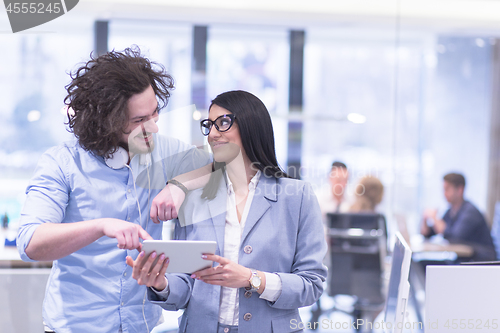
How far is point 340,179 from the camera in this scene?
12.8 ft

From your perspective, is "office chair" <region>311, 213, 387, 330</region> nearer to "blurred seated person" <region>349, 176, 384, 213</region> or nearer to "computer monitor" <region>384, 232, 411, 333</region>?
"blurred seated person" <region>349, 176, 384, 213</region>

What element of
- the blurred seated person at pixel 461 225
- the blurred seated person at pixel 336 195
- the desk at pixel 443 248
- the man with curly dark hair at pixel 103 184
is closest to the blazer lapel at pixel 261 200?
the man with curly dark hair at pixel 103 184

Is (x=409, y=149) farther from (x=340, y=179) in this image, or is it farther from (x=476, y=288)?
(x=476, y=288)

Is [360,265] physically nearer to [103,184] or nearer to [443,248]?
[443,248]

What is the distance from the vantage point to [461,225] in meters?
3.74

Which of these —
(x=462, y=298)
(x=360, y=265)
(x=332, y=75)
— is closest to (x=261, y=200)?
(x=462, y=298)

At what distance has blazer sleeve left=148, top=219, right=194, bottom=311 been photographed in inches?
47.1

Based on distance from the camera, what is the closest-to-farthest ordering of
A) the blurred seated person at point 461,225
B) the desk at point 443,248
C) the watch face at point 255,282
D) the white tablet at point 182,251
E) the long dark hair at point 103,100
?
1. the white tablet at point 182,251
2. the watch face at point 255,282
3. the long dark hair at point 103,100
4. the desk at point 443,248
5. the blurred seated person at point 461,225

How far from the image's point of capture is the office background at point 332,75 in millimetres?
3389

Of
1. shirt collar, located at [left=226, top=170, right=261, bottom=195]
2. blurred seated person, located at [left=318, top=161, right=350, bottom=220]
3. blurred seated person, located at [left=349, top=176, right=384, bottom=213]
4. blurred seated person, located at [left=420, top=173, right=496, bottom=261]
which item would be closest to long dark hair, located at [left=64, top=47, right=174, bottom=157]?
shirt collar, located at [left=226, top=170, right=261, bottom=195]

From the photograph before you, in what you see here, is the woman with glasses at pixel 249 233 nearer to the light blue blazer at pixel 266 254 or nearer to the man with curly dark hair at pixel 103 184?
the light blue blazer at pixel 266 254

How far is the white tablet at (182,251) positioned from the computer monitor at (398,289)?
2.04ft

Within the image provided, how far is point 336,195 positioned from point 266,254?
2.66m

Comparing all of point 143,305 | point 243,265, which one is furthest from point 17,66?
point 243,265
